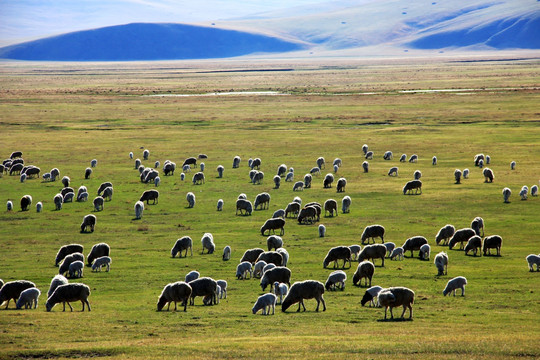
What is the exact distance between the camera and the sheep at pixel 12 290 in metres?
22.7

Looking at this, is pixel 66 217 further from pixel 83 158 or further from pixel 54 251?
pixel 83 158

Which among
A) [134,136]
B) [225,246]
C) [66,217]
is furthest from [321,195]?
[134,136]

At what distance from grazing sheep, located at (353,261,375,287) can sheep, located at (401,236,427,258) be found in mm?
5423

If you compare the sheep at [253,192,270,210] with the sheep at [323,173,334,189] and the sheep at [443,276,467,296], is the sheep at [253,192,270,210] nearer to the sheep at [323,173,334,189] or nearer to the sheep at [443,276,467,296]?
the sheep at [323,173,334,189]

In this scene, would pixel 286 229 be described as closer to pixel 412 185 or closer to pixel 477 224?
pixel 477 224

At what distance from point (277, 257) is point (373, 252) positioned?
429 cm

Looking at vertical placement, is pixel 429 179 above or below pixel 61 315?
above

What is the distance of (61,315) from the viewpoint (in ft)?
69.5

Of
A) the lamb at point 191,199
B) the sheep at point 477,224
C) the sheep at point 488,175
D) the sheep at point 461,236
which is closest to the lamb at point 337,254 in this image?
the sheep at point 461,236

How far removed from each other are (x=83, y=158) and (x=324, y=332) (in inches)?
1853

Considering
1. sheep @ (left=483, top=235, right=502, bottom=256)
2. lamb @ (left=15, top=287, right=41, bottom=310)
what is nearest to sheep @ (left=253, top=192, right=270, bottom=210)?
sheep @ (left=483, top=235, right=502, bottom=256)

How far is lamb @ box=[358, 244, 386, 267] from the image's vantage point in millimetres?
28281

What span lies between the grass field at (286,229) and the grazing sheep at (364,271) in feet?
1.75

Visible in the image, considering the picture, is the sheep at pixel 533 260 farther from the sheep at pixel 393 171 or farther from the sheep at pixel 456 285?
the sheep at pixel 393 171
